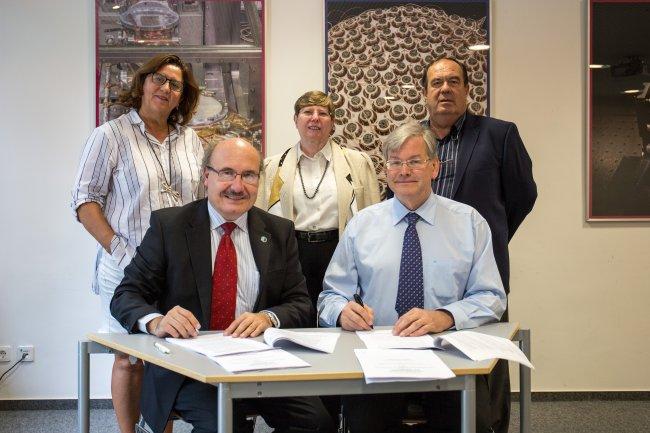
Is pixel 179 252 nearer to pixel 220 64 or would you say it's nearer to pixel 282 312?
pixel 282 312

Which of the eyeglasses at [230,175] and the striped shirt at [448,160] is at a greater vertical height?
the striped shirt at [448,160]

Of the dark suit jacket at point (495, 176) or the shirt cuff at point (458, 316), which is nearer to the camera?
the shirt cuff at point (458, 316)

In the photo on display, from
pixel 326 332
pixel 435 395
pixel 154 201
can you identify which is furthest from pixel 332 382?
pixel 154 201

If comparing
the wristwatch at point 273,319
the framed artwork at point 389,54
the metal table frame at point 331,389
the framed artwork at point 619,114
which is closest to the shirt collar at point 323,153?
the framed artwork at point 389,54

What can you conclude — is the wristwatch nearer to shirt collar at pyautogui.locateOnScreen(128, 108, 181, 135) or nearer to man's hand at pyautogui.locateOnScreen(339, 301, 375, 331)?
man's hand at pyautogui.locateOnScreen(339, 301, 375, 331)

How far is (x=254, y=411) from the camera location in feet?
6.83

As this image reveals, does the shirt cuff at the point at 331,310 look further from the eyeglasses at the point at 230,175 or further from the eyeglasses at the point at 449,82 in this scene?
the eyeglasses at the point at 449,82

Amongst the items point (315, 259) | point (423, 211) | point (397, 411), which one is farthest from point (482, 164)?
point (397, 411)

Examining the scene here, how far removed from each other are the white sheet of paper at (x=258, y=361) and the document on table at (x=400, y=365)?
0.17 metres

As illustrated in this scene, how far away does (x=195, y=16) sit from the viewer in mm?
3805

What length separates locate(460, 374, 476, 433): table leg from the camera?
1.66 m

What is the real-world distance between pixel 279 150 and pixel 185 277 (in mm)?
1818

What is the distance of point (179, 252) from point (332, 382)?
788 millimetres

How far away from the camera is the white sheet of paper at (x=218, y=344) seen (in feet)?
5.82
